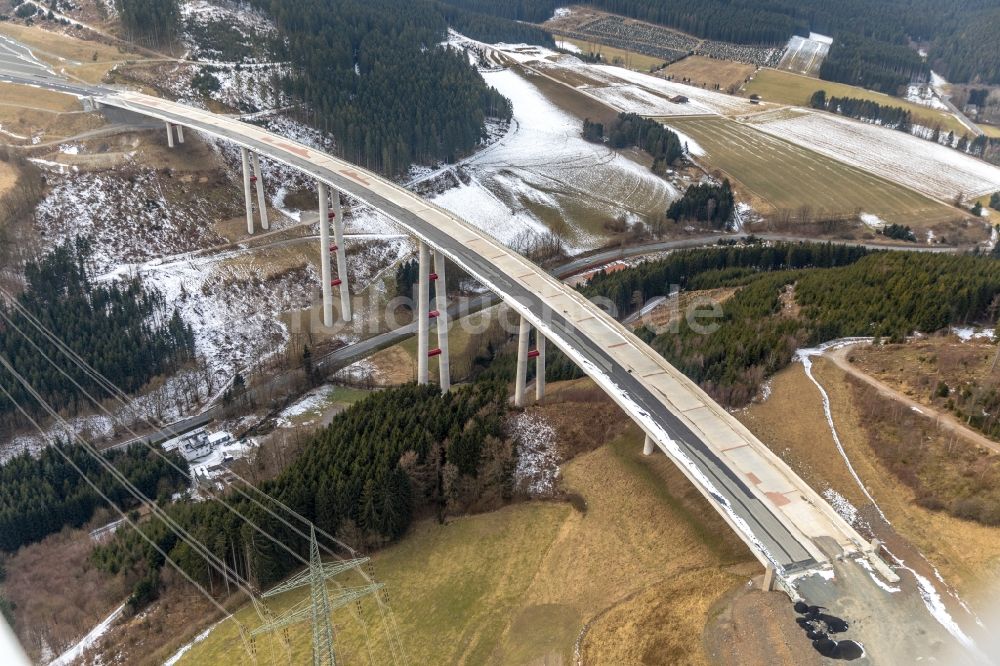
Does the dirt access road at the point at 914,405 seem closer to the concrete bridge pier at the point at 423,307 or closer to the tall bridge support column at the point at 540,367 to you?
the tall bridge support column at the point at 540,367

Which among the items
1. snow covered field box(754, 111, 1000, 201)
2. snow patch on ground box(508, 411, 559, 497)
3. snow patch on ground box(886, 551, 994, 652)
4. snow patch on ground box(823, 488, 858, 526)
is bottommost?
snow patch on ground box(508, 411, 559, 497)

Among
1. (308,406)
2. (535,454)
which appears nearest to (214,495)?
(308,406)

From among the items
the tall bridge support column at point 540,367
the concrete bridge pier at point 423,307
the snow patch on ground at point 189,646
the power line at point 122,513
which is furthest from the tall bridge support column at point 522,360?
the snow patch on ground at point 189,646

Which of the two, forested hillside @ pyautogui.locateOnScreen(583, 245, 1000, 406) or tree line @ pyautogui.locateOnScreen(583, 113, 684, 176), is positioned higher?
tree line @ pyautogui.locateOnScreen(583, 113, 684, 176)

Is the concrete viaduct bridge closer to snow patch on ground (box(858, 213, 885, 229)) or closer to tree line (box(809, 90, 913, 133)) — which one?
snow patch on ground (box(858, 213, 885, 229))

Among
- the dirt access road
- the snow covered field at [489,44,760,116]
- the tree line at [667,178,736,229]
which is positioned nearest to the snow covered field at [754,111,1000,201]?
the snow covered field at [489,44,760,116]

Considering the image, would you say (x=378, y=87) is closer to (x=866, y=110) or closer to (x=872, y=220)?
(x=872, y=220)

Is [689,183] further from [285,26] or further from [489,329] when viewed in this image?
[285,26]
